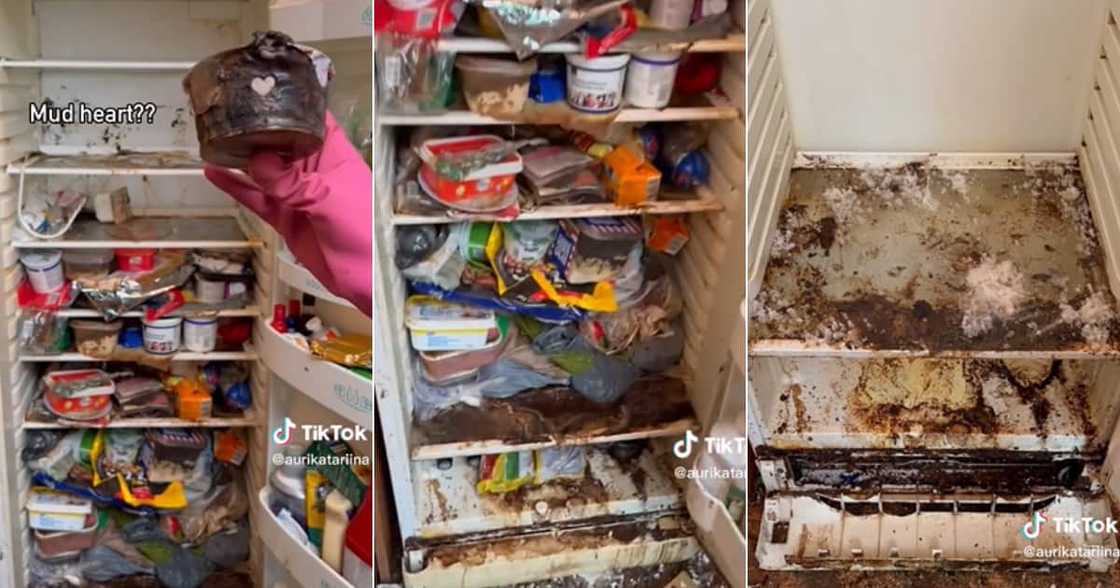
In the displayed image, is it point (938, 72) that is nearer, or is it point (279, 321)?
point (279, 321)

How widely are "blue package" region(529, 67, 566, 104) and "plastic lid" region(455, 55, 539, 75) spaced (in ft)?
0.11

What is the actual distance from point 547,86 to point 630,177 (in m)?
0.18

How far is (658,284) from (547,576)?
560 mm

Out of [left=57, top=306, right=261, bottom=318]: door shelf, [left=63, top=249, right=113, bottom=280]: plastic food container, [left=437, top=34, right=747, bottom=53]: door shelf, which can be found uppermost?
[left=437, top=34, right=747, bottom=53]: door shelf

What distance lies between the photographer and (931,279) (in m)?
1.60

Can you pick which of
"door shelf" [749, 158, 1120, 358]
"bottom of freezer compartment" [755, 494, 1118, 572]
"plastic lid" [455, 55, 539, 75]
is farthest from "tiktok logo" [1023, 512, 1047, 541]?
"plastic lid" [455, 55, 539, 75]

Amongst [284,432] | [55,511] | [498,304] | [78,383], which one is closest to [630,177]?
[498,304]

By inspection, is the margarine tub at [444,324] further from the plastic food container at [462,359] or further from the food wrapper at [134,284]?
the food wrapper at [134,284]

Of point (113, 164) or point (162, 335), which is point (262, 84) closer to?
point (113, 164)

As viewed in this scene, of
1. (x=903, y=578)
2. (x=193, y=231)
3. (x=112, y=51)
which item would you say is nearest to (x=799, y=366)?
(x=903, y=578)

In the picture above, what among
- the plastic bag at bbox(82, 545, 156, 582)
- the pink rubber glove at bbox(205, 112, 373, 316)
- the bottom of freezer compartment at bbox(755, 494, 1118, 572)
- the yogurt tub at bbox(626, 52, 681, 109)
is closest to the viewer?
the pink rubber glove at bbox(205, 112, 373, 316)

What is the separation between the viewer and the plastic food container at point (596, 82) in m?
1.33

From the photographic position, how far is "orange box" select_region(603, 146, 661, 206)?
142 cm

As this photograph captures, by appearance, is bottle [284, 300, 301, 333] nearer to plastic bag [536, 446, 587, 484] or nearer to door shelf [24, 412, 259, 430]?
door shelf [24, 412, 259, 430]
